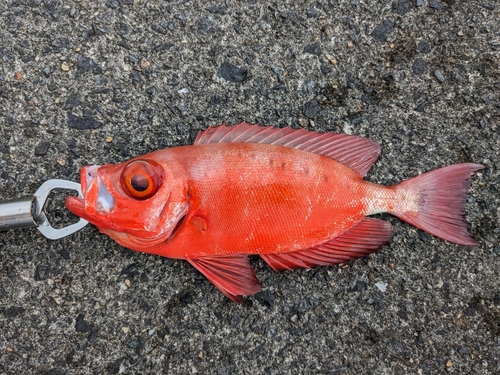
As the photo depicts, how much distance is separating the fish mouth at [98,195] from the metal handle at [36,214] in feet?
0.82

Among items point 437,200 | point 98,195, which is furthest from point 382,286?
point 98,195

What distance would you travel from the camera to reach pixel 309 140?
7.11ft

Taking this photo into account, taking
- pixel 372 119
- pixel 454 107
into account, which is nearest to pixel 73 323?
pixel 372 119

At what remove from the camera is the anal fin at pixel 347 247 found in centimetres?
218

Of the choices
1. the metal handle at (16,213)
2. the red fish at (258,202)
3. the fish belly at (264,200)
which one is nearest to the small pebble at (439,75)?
the red fish at (258,202)

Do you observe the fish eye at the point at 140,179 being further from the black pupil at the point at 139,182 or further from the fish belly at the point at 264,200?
the fish belly at the point at 264,200

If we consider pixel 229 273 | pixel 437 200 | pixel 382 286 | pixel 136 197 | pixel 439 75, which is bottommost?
pixel 382 286

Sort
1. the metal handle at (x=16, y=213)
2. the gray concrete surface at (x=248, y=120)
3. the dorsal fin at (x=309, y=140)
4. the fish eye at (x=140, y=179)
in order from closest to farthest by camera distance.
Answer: the fish eye at (x=140, y=179)
the metal handle at (x=16, y=213)
the dorsal fin at (x=309, y=140)
the gray concrete surface at (x=248, y=120)

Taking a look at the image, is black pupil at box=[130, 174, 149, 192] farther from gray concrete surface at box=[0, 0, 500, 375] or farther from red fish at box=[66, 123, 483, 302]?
gray concrete surface at box=[0, 0, 500, 375]

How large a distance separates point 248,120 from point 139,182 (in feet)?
2.80

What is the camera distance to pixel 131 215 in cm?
183

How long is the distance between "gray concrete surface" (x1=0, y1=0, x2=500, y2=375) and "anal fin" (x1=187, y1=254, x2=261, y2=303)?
0.49ft

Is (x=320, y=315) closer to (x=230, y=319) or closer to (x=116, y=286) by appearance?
(x=230, y=319)

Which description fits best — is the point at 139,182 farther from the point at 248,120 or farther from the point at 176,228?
the point at 248,120
